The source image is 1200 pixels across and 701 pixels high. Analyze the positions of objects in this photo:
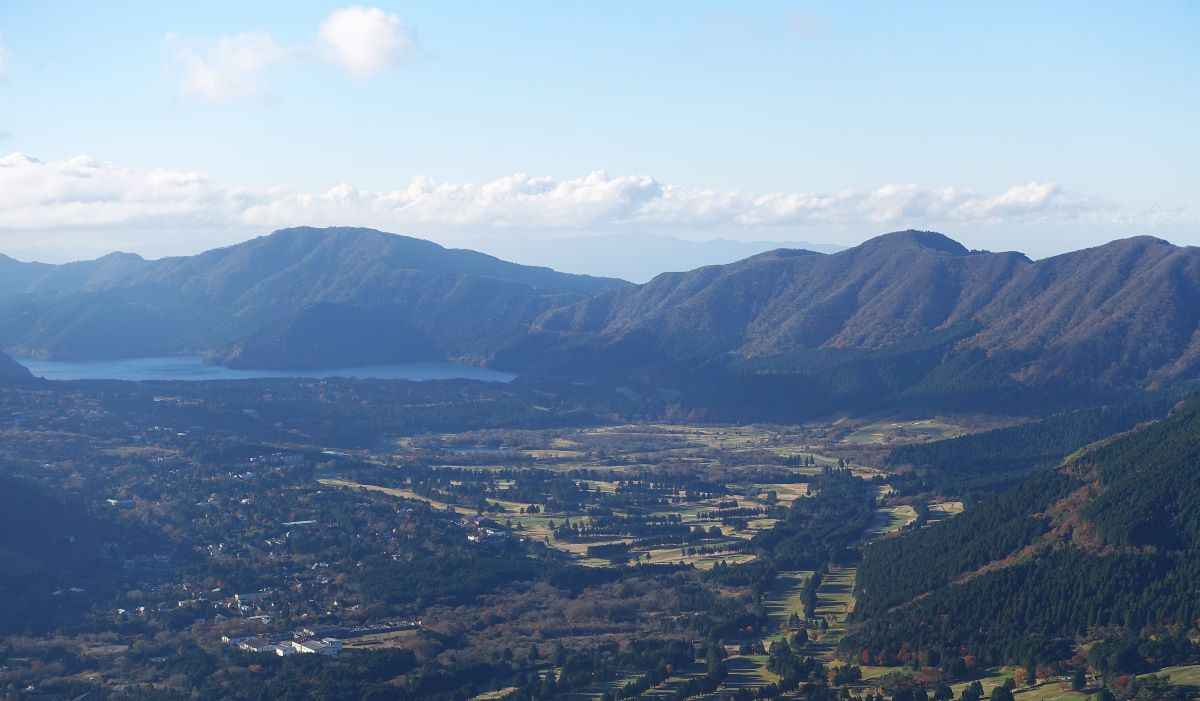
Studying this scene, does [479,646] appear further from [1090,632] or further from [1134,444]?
[1134,444]

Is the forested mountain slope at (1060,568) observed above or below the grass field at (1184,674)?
above

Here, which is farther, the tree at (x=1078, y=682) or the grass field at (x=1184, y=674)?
the tree at (x=1078, y=682)

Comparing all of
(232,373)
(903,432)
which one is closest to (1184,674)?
(903,432)

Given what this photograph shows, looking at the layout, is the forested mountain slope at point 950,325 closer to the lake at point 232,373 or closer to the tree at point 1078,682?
the lake at point 232,373

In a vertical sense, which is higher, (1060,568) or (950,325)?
(950,325)

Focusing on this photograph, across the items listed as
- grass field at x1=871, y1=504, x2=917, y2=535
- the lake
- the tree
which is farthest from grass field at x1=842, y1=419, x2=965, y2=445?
the tree

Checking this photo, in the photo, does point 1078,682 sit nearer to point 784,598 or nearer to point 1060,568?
point 1060,568

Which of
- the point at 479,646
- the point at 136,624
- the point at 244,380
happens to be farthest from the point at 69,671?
the point at 244,380

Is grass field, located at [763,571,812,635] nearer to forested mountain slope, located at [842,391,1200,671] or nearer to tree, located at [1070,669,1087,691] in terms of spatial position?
forested mountain slope, located at [842,391,1200,671]

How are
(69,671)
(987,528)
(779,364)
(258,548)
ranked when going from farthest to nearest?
(779,364) < (258,548) < (987,528) < (69,671)

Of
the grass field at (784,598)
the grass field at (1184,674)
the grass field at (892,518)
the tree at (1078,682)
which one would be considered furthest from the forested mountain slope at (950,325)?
the tree at (1078,682)

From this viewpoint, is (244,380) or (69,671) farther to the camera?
(244,380)
